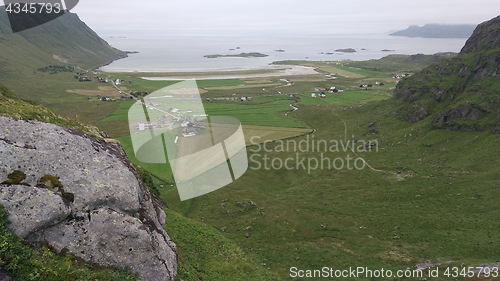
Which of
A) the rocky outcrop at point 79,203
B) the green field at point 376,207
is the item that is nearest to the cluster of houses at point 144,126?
Result: the green field at point 376,207


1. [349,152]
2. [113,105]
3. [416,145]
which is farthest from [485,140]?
[113,105]

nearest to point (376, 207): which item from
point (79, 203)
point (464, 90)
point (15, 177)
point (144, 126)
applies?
point (79, 203)

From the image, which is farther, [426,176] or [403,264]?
[426,176]

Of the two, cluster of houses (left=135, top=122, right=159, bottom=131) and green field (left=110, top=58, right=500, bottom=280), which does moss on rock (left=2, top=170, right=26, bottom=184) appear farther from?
cluster of houses (left=135, top=122, right=159, bottom=131)

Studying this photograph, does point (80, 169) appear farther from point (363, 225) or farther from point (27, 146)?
point (363, 225)

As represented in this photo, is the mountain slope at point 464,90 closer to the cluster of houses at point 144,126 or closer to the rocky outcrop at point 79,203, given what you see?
the rocky outcrop at point 79,203

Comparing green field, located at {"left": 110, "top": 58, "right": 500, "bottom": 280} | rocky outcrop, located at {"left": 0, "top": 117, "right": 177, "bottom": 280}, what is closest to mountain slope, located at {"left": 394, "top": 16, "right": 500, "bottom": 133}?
green field, located at {"left": 110, "top": 58, "right": 500, "bottom": 280}

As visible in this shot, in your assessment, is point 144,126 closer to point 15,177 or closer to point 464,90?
point 15,177
